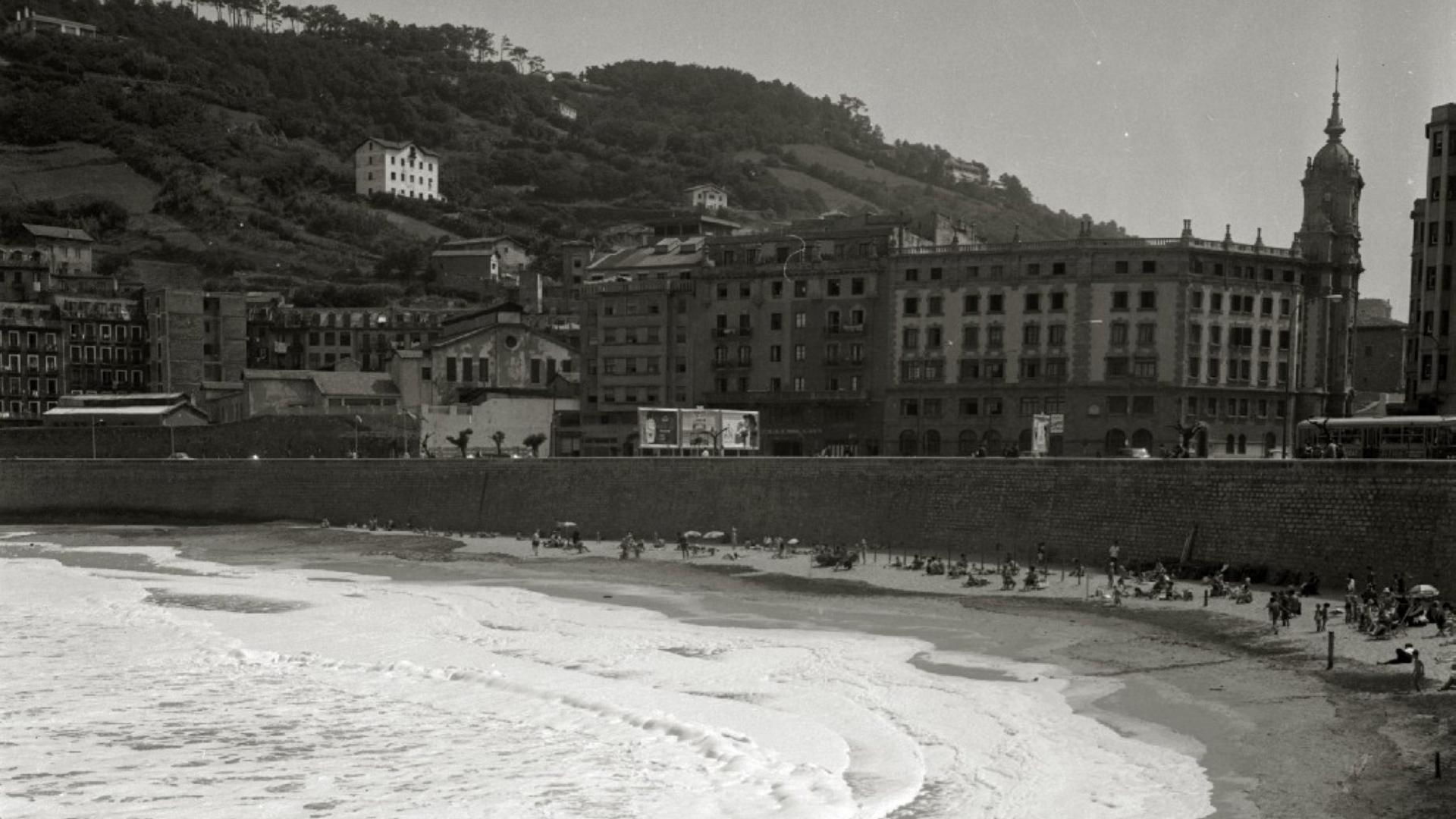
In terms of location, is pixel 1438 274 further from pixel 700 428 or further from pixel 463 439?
pixel 463 439

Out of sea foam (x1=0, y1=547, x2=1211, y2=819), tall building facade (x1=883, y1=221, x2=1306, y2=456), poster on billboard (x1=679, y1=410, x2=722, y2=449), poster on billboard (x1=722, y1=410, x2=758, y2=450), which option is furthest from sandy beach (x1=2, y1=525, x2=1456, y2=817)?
tall building facade (x1=883, y1=221, x2=1306, y2=456)

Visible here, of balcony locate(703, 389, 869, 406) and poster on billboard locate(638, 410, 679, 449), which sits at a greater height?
balcony locate(703, 389, 869, 406)

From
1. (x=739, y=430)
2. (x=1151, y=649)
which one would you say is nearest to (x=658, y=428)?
(x=739, y=430)

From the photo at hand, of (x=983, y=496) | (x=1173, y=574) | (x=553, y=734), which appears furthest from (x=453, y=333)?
(x=553, y=734)

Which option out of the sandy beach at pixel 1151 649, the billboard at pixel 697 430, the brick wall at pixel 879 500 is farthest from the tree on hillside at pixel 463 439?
the sandy beach at pixel 1151 649

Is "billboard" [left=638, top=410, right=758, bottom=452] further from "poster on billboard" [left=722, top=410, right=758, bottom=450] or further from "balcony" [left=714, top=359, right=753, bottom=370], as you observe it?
"balcony" [left=714, top=359, right=753, bottom=370]

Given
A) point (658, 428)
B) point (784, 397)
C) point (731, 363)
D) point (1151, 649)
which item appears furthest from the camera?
point (731, 363)
